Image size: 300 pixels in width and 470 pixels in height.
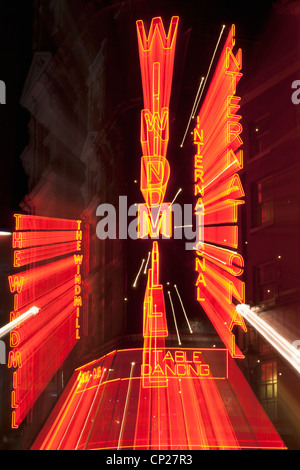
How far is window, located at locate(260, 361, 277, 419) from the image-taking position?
905 centimetres

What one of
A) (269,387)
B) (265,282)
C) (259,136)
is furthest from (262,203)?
(269,387)

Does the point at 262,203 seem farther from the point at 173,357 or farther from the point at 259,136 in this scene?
the point at 173,357

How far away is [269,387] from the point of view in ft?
31.3

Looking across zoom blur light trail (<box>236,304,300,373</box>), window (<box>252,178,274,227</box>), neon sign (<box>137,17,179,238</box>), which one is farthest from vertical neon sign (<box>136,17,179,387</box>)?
window (<box>252,178,274,227</box>)

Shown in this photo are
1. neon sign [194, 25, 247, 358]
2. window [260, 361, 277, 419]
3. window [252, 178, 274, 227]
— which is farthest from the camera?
window [252, 178, 274, 227]

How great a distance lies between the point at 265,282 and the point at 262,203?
65.7 inches

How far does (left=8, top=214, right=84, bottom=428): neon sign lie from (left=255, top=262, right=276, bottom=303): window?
4.08 m

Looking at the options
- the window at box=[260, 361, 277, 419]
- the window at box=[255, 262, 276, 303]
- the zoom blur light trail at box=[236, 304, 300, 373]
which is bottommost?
the window at box=[260, 361, 277, 419]

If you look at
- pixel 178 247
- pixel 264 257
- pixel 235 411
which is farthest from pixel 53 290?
pixel 235 411

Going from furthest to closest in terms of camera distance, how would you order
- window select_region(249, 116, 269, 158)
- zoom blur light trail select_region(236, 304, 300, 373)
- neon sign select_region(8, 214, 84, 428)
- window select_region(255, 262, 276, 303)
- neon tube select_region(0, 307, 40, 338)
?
window select_region(249, 116, 269, 158)
window select_region(255, 262, 276, 303)
zoom blur light trail select_region(236, 304, 300, 373)
neon sign select_region(8, 214, 84, 428)
neon tube select_region(0, 307, 40, 338)

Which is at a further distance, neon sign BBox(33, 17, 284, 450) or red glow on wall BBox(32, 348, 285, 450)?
neon sign BBox(33, 17, 284, 450)

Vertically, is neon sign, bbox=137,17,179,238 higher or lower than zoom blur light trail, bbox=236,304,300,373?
higher

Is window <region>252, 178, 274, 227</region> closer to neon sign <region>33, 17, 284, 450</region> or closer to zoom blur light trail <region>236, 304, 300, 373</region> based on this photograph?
neon sign <region>33, 17, 284, 450</region>
